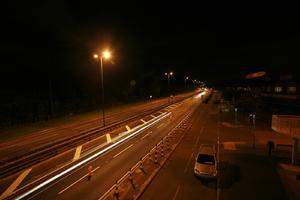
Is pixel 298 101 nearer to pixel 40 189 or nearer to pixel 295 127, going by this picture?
pixel 295 127

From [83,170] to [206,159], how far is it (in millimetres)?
9268

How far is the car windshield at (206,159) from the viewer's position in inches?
640

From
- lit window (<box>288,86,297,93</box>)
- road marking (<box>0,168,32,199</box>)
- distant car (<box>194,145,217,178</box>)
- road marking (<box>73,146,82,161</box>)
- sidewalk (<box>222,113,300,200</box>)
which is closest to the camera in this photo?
road marking (<box>0,168,32,199</box>)

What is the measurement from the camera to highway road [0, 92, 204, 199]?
14.1 meters

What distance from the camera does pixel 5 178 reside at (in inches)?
632

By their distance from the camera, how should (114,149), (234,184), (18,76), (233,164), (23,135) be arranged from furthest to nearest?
(18,76)
(23,135)
(114,149)
(233,164)
(234,184)

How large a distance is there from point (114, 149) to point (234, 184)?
11694 mm

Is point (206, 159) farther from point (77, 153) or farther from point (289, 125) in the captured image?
point (77, 153)

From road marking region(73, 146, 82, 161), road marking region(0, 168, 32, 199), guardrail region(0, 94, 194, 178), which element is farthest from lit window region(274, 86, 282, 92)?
road marking region(0, 168, 32, 199)

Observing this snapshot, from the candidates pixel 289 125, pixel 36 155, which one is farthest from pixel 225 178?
pixel 36 155

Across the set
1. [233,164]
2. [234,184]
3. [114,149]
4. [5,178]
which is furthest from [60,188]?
[233,164]

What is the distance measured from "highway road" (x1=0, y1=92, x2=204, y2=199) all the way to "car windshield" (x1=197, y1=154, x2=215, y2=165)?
5.62 m

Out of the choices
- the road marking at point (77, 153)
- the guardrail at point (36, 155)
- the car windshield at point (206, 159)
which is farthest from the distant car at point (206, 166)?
the guardrail at point (36, 155)

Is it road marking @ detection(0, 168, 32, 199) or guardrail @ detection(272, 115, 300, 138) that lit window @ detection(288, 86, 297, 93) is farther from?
road marking @ detection(0, 168, 32, 199)
